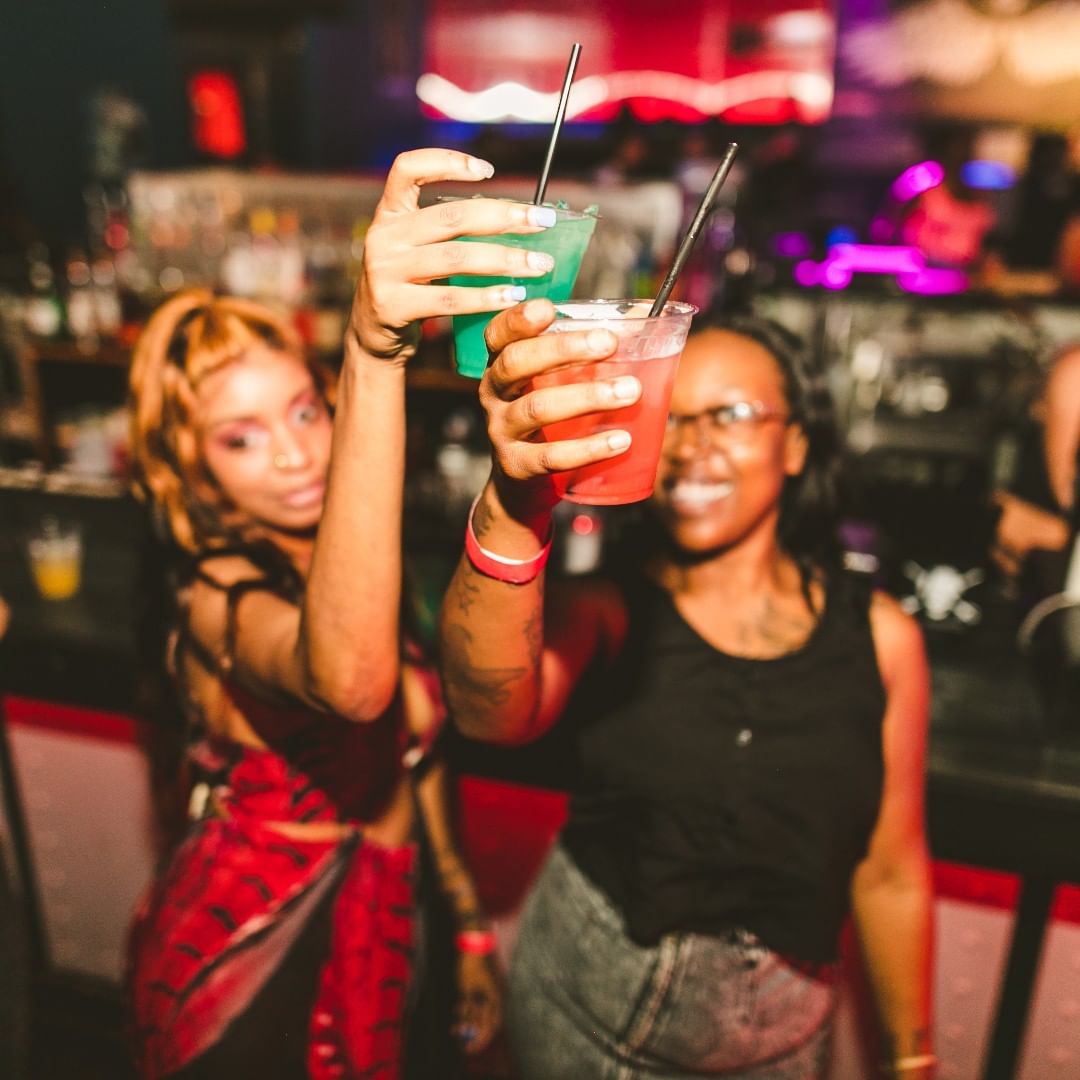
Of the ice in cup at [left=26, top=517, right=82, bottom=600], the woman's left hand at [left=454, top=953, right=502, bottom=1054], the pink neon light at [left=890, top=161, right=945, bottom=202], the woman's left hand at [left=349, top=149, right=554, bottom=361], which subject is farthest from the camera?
the pink neon light at [left=890, top=161, right=945, bottom=202]

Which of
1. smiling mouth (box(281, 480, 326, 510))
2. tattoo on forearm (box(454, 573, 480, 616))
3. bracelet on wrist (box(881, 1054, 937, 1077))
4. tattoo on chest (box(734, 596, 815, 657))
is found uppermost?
tattoo on forearm (box(454, 573, 480, 616))

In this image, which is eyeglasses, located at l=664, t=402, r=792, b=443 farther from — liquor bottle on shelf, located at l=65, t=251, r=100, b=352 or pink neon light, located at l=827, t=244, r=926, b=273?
liquor bottle on shelf, located at l=65, t=251, r=100, b=352

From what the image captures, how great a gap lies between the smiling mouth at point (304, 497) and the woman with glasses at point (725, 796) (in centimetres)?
44

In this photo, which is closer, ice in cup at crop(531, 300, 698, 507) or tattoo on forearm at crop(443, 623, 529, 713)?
ice in cup at crop(531, 300, 698, 507)

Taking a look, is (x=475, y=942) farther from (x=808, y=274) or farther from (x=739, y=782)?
(x=808, y=274)

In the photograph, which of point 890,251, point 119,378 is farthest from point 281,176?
point 890,251

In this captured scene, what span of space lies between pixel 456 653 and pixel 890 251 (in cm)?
399

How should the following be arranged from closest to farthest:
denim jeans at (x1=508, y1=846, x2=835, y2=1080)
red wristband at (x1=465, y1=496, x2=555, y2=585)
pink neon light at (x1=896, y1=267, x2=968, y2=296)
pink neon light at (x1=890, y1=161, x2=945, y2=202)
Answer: red wristband at (x1=465, y1=496, x2=555, y2=585) → denim jeans at (x1=508, y1=846, x2=835, y2=1080) → pink neon light at (x1=896, y1=267, x2=968, y2=296) → pink neon light at (x1=890, y1=161, x2=945, y2=202)

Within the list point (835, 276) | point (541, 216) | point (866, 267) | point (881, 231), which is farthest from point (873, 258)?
point (541, 216)

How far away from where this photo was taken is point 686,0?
7328 millimetres

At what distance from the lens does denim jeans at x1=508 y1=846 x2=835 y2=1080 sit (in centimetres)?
146

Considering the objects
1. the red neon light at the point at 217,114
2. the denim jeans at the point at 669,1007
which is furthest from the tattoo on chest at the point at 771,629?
the red neon light at the point at 217,114

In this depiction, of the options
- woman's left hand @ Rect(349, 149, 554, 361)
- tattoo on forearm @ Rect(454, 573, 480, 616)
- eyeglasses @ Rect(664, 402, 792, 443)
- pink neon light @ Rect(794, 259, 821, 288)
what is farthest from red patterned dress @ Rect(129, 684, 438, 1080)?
pink neon light @ Rect(794, 259, 821, 288)

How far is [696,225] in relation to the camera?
894 millimetres
